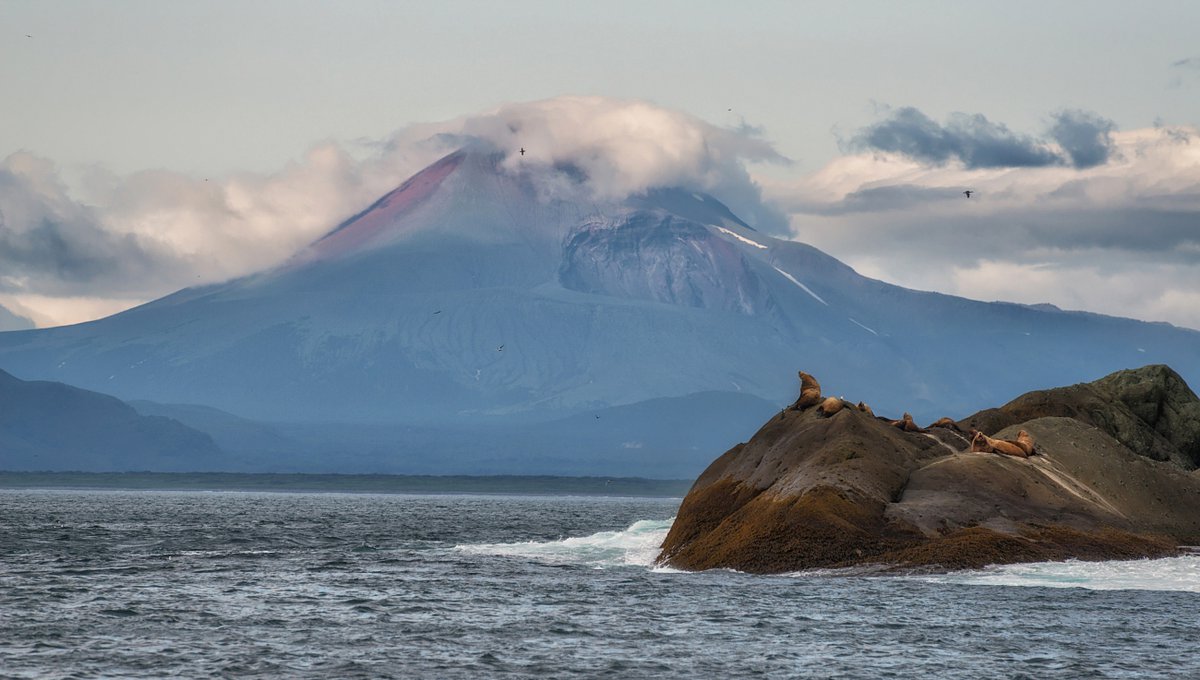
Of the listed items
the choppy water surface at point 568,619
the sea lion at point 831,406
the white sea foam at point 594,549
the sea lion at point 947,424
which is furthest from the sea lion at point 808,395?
the choppy water surface at point 568,619

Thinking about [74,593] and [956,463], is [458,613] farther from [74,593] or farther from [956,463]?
[956,463]

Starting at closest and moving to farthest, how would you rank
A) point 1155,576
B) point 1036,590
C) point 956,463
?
point 1036,590
point 1155,576
point 956,463

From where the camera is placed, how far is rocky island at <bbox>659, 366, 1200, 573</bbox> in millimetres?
Result: 61531

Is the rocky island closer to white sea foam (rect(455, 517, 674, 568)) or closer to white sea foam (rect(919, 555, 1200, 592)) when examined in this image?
white sea foam (rect(919, 555, 1200, 592))

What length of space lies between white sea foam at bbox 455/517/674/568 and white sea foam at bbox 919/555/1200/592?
16.7 meters

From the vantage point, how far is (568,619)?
50.7m

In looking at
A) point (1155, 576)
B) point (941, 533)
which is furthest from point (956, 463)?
point (1155, 576)

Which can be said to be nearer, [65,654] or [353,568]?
[65,654]

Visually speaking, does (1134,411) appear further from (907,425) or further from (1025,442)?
(1025,442)

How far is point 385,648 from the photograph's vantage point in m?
44.6

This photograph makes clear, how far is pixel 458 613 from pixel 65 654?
45.3 ft

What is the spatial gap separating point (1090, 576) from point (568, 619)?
69.8ft

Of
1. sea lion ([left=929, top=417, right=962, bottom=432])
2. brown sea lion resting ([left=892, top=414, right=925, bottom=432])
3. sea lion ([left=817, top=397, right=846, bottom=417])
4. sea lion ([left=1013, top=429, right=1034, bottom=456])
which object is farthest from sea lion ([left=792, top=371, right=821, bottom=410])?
sea lion ([left=1013, top=429, right=1034, bottom=456])

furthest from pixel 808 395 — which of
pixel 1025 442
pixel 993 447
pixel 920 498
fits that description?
pixel 920 498
